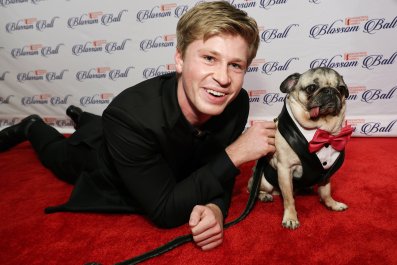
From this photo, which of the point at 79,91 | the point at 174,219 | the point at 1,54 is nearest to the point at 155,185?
the point at 174,219

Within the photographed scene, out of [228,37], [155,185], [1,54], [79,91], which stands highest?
[228,37]

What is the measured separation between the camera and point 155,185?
1.43 m

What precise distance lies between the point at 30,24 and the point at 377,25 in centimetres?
295

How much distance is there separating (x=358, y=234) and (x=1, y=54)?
3436mm

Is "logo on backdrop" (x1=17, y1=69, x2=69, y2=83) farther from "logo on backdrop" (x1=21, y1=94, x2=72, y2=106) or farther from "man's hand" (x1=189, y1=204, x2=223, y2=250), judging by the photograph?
"man's hand" (x1=189, y1=204, x2=223, y2=250)

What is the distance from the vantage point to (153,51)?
113 inches

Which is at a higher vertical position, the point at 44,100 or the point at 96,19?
the point at 96,19

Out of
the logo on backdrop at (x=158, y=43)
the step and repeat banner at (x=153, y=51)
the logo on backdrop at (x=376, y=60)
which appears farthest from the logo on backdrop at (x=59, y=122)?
the logo on backdrop at (x=376, y=60)

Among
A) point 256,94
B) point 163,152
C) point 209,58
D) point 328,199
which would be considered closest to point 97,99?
point 256,94

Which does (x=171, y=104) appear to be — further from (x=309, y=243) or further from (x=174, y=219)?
(x=309, y=243)

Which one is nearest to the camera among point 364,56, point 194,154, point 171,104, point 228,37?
point 228,37

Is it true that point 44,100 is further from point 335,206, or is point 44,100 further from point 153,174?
point 335,206

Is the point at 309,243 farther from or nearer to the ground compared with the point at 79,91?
farther from the ground

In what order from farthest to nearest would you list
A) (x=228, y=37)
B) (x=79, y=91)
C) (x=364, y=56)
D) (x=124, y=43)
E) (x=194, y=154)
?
A: (x=79, y=91) < (x=124, y=43) < (x=364, y=56) < (x=194, y=154) < (x=228, y=37)
